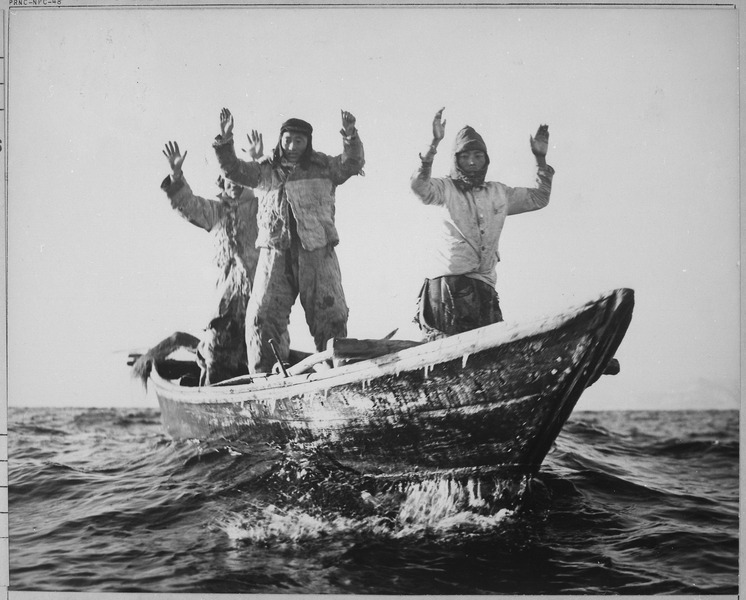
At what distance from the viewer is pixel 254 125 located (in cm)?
414

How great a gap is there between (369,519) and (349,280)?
109 centimetres

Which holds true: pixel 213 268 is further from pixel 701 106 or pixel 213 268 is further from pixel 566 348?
pixel 701 106

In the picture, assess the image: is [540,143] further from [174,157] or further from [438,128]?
[174,157]

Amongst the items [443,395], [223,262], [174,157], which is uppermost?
[174,157]

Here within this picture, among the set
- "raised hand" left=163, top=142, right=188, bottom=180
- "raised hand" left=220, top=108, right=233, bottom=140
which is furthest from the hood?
"raised hand" left=163, top=142, right=188, bottom=180

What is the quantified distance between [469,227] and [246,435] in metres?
1.41

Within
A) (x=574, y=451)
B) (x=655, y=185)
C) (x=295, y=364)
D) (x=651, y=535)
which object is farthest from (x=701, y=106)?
(x=295, y=364)

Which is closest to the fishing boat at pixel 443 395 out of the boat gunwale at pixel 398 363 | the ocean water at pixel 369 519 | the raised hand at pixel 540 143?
the boat gunwale at pixel 398 363

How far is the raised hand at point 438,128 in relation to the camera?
13.3ft

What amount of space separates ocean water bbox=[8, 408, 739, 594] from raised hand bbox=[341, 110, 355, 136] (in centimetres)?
150

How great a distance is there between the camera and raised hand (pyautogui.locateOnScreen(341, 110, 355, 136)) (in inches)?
159

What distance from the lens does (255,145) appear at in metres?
4.13

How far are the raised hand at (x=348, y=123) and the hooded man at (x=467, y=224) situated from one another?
344 mm

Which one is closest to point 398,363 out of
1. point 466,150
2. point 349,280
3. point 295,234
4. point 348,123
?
point 349,280
